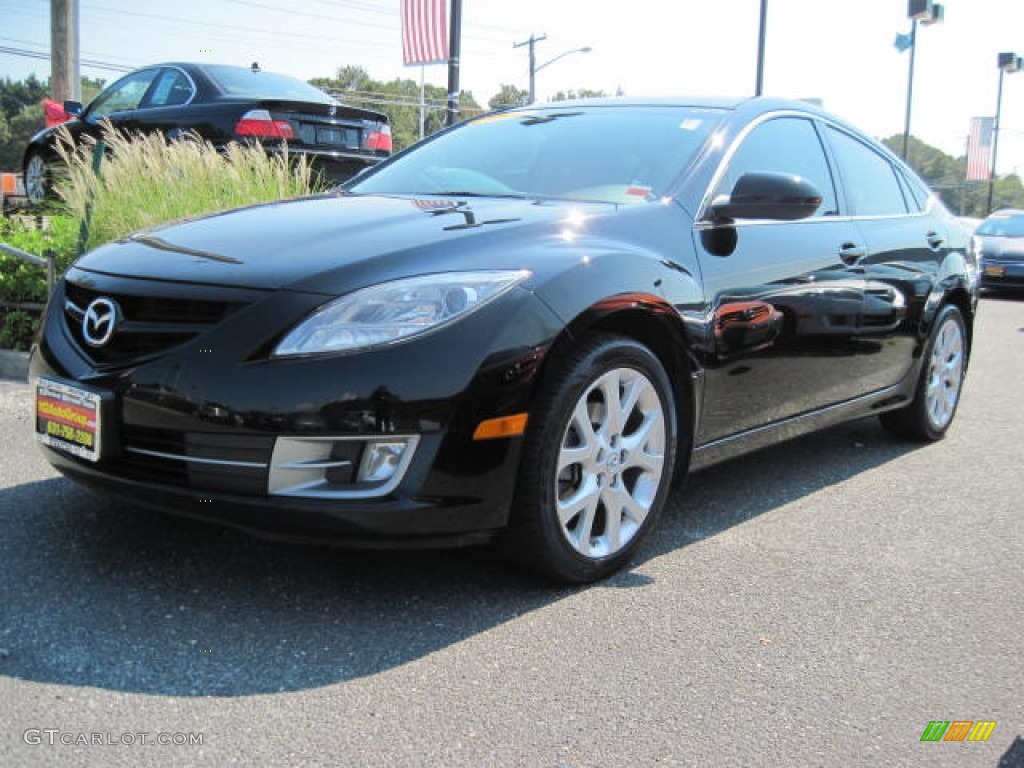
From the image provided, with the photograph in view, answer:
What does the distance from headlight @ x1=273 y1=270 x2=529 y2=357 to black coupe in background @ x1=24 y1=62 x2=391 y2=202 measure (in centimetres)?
523

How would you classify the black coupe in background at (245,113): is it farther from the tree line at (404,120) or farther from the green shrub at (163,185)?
the tree line at (404,120)

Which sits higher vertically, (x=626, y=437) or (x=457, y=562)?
(x=626, y=437)

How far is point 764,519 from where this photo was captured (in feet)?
12.6

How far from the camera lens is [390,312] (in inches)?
104

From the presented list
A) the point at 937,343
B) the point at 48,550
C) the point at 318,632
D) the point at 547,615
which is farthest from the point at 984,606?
the point at 48,550

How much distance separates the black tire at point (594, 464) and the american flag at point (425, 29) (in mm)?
8850

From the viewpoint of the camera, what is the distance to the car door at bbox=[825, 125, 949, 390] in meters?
4.37

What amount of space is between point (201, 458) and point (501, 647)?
0.89 m

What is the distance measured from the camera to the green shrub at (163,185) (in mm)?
6242

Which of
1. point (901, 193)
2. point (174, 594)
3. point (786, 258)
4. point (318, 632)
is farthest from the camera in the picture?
point (901, 193)

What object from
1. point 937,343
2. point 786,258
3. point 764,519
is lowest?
point 764,519

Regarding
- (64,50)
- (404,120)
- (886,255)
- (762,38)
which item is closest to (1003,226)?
(762,38)

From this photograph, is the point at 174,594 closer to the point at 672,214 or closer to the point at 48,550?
the point at 48,550

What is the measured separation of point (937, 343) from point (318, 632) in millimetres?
3651
